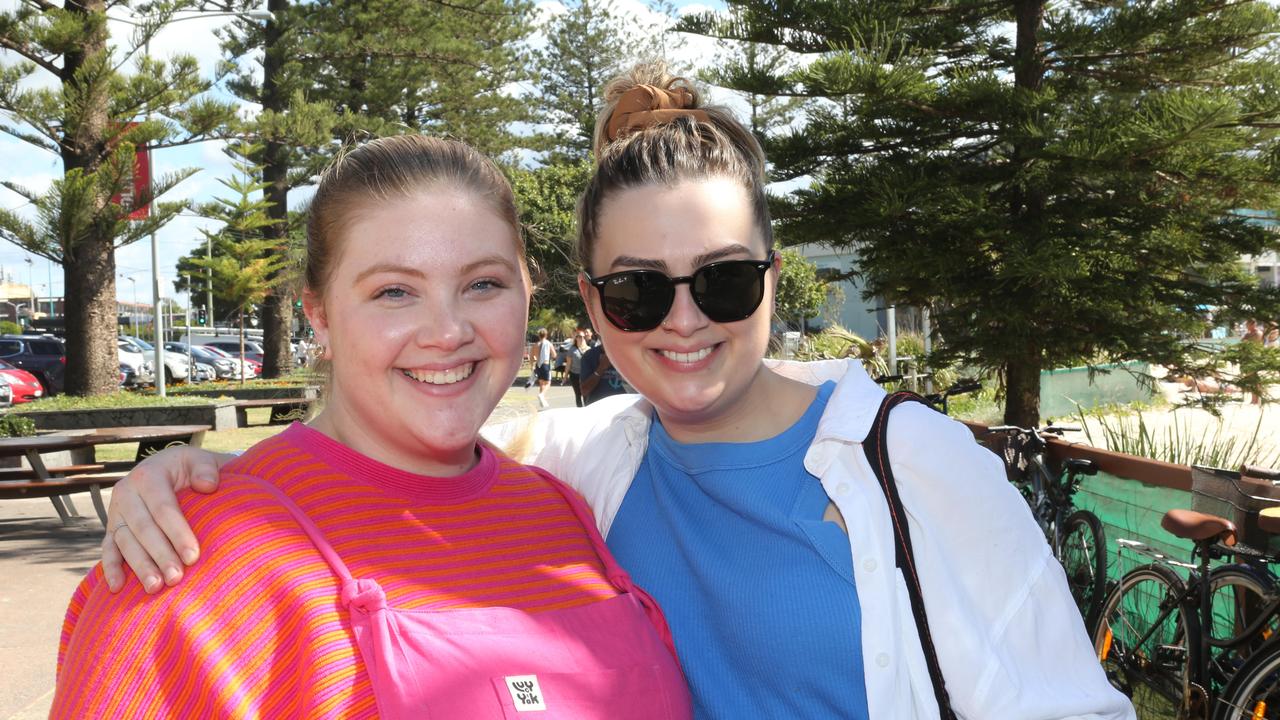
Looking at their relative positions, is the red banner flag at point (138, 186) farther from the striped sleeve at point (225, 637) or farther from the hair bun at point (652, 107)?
the striped sleeve at point (225, 637)

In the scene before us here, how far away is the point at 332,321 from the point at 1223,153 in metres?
6.43

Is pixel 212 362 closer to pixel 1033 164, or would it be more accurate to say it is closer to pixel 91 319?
pixel 91 319

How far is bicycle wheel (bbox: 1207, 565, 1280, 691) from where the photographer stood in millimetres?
3789

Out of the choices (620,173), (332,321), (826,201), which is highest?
(826,201)

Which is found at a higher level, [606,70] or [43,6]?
[606,70]

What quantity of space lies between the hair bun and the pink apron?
105cm

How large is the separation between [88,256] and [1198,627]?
1538 centimetres

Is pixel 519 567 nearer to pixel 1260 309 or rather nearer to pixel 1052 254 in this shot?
pixel 1052 254

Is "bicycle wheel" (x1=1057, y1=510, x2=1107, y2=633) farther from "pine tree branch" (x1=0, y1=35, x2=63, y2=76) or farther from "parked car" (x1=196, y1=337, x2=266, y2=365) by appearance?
"parked car" (x1=196, y1=337, x2=266, y2=365)

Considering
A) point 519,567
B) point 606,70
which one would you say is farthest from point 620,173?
point 606,70

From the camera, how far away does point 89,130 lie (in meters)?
14.7

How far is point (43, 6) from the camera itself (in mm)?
14438

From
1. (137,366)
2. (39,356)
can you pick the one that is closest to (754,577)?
(39,356)

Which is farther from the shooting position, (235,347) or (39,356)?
(235,347)
